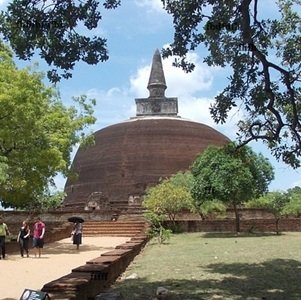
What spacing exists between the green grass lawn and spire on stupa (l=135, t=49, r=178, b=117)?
39315 millimetres

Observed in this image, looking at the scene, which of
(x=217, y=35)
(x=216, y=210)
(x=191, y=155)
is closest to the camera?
(x=217, y=35)

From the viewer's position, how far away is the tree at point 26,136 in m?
14.8

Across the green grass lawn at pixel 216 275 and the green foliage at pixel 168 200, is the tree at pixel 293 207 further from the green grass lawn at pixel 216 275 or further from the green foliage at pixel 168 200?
the green grass lawn at pixel 216 275

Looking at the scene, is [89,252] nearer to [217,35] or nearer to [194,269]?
[194,269]

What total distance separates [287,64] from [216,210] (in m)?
20.4

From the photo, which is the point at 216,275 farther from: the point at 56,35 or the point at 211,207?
the point at 211,207

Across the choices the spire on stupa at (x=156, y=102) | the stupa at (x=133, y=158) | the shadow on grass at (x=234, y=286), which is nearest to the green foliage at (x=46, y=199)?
the stupa at (x=133, y=158)

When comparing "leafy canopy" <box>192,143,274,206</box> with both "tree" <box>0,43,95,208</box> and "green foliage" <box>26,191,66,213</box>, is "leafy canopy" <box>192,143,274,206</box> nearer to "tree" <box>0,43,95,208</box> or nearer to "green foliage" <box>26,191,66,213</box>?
"green foliage" <box>26,191,66,213</box>

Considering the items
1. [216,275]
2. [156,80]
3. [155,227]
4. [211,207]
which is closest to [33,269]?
[216,275]

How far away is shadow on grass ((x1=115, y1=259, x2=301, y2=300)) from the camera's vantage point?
716cm

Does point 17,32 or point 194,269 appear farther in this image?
point 194,269

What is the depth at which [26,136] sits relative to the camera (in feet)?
50.0

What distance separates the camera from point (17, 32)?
711 centimetres

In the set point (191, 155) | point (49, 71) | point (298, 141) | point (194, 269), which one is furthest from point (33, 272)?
point (191, 155)
